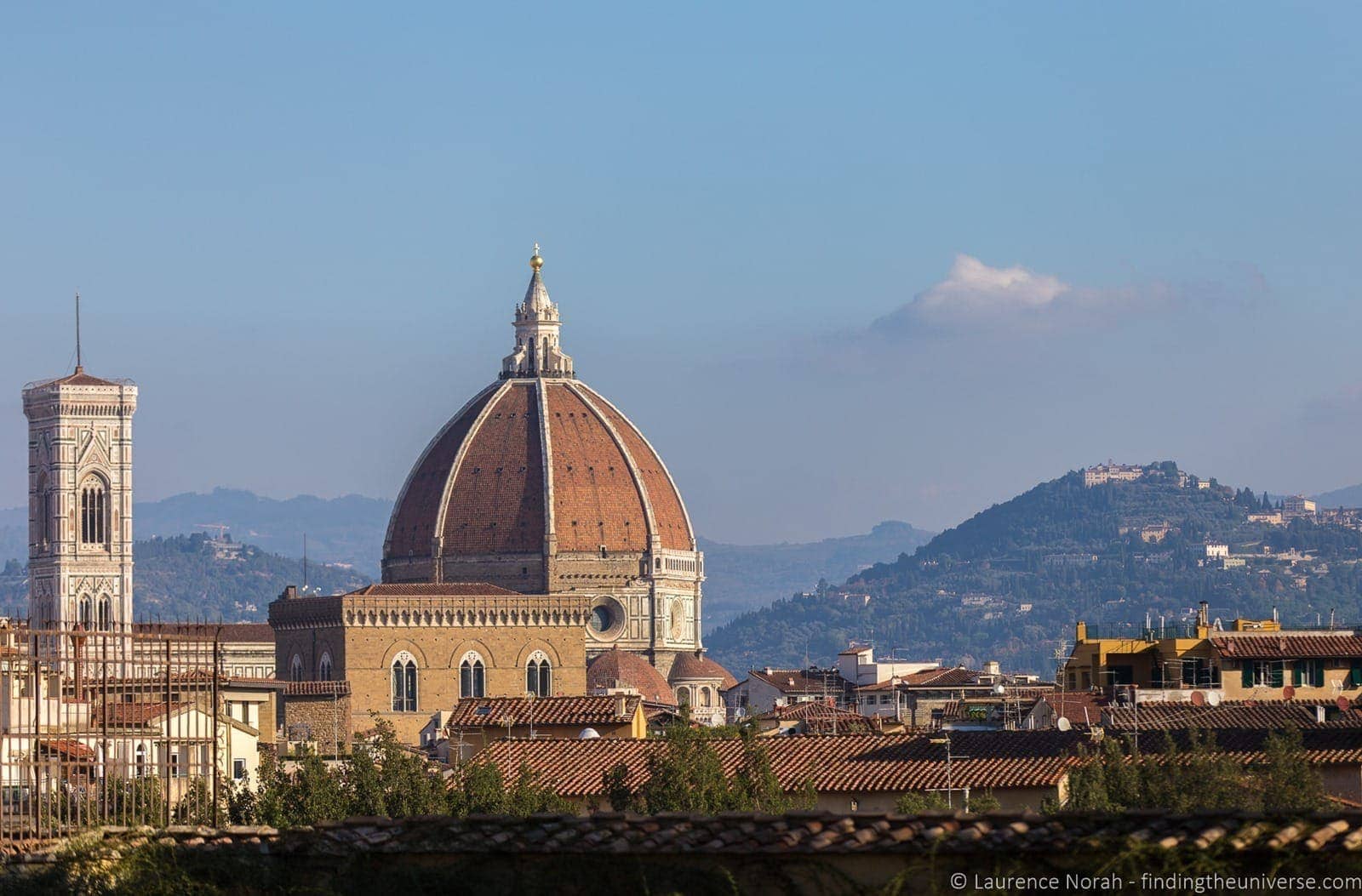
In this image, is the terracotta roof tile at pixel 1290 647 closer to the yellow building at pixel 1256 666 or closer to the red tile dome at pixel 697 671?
the yellow building at pixel 1256 666

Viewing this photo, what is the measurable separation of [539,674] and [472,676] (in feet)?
9.21

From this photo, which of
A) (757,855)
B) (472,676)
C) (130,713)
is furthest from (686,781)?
(472,676)

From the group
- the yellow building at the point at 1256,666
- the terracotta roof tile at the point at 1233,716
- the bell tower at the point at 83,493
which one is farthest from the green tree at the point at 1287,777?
the bell tower at the point at 83,493

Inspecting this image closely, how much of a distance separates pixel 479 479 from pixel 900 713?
6533 cm

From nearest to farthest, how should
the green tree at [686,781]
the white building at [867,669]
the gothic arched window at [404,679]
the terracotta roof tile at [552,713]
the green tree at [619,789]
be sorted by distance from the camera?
the green tree at [686,781] < the green tree at [619,789] < the terracotta roof tile at [552,713] < the gothic arched window at [404,679] < the white building at [867,669]

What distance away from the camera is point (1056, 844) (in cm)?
1697

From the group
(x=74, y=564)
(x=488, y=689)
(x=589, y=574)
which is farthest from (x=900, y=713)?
(x=74, y=564)

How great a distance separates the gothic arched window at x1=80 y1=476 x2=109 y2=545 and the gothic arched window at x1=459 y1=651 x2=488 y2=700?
34.1 metres

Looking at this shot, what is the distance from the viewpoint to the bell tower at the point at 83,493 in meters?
142

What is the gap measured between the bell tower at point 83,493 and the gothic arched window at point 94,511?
4 centimetres

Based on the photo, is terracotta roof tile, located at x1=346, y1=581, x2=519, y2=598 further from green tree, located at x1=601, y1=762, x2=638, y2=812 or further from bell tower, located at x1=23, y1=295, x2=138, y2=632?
green tree, located at x1=601, y1=762, x2=638, y2=812

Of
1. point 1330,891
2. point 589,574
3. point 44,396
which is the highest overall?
point 44,396

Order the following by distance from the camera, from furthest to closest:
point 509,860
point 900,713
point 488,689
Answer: point 488,689 → point 900,713 → point 509,860

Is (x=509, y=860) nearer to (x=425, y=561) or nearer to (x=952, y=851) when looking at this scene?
(x=952, y=851)
